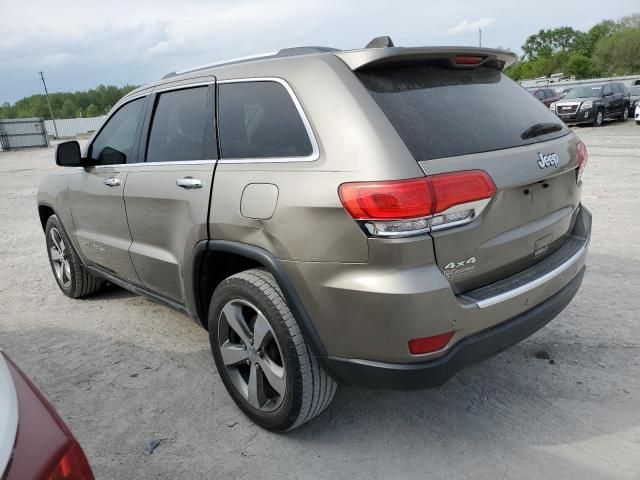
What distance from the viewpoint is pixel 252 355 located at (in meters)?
2.72

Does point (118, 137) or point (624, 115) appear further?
point (624, 115)

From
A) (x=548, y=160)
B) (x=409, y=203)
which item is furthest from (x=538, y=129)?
(x=409, y=203)

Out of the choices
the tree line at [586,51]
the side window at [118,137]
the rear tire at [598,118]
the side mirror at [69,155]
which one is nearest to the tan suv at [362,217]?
the side window at [118,137]

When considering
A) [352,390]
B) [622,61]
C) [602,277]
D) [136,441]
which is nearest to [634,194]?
[602,277]

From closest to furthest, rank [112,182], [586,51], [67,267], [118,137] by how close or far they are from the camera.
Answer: [112,182], [118,137], [67,267], [586,51]

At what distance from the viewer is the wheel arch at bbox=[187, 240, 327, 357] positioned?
7.77 ft

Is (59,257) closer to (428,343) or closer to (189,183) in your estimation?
(189,183)

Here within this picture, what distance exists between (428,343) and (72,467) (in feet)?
4.44

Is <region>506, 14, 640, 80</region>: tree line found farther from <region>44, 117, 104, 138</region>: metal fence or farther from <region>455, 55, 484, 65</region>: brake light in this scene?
<region>455, 55, 484, 65</region>: brake light

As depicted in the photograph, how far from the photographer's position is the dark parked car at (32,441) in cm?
116

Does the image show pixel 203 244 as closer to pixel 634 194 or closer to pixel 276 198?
pixel 276 198

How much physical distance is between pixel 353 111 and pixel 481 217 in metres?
0.69

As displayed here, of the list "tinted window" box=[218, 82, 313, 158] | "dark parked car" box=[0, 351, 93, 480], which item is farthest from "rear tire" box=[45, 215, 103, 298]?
"dark parked car" box=[0, 351, 93, 480]

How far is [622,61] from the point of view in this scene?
7594 centimetres
